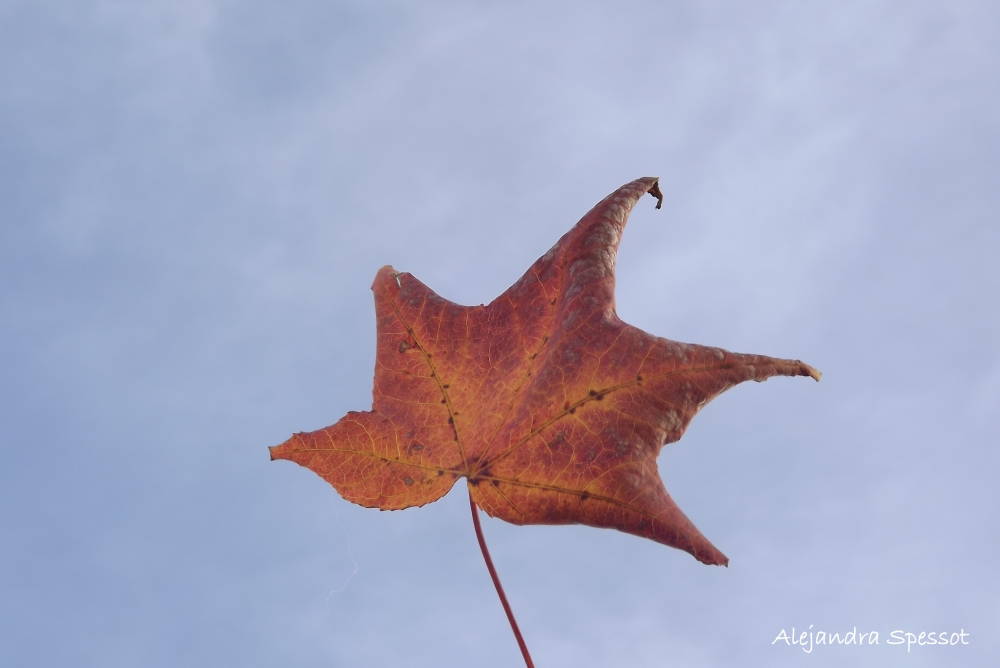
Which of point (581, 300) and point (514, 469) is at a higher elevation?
point (581, 300)

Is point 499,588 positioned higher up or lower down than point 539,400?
lower down

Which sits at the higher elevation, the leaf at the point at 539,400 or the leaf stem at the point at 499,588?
the leaf at the point at 539,400

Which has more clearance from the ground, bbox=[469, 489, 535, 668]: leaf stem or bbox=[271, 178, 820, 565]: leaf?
bbox=[271, 178, 820, 565]: leaf

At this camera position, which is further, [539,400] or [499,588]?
[539,400]

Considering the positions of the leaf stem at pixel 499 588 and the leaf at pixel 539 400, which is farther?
the leaf at pixel 539 400

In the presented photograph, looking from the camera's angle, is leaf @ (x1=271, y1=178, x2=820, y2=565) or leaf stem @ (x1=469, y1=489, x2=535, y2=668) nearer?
leaf stem @ (x1=469, y1=489, x2=535, y2=668)

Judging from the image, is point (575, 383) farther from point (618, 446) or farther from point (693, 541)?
point (693, 541)

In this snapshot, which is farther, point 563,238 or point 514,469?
point 563,238

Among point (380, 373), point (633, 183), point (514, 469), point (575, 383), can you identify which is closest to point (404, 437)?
point (380, 373)
